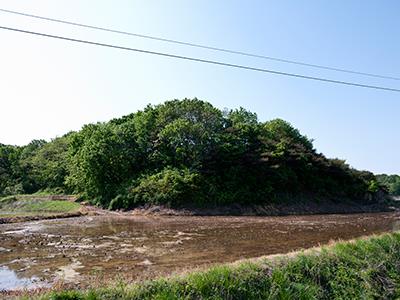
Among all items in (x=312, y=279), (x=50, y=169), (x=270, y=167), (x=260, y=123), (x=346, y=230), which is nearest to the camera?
(x=312, y=279)

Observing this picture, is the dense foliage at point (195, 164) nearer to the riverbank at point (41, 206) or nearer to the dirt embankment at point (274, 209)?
the dirt embankment at point (274, 209)

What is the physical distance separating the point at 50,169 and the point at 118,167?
19746 millimetres

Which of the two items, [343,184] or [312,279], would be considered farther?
[343,184]

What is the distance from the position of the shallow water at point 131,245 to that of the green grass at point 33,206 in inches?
380

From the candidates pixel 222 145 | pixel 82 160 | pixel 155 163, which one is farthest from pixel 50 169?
pixel 222 145

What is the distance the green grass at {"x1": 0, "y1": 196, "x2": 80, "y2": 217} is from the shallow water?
9.66 metres

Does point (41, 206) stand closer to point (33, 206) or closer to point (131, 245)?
point (33, 206)

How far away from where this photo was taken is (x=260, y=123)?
174ft

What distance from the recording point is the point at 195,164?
136 ft

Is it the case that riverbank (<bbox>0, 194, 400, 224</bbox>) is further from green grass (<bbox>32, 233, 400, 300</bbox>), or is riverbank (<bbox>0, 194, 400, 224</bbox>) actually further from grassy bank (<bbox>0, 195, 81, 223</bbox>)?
green grass (<bbox>32, 233, 400, 300</bbox>)

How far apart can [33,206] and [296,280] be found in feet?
130

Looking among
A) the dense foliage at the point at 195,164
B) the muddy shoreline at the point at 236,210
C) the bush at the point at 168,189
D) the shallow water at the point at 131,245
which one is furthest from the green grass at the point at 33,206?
the shallow water at the point at 131,245

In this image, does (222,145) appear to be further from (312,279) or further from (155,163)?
(312,279)

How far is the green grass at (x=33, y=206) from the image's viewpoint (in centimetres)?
4044
